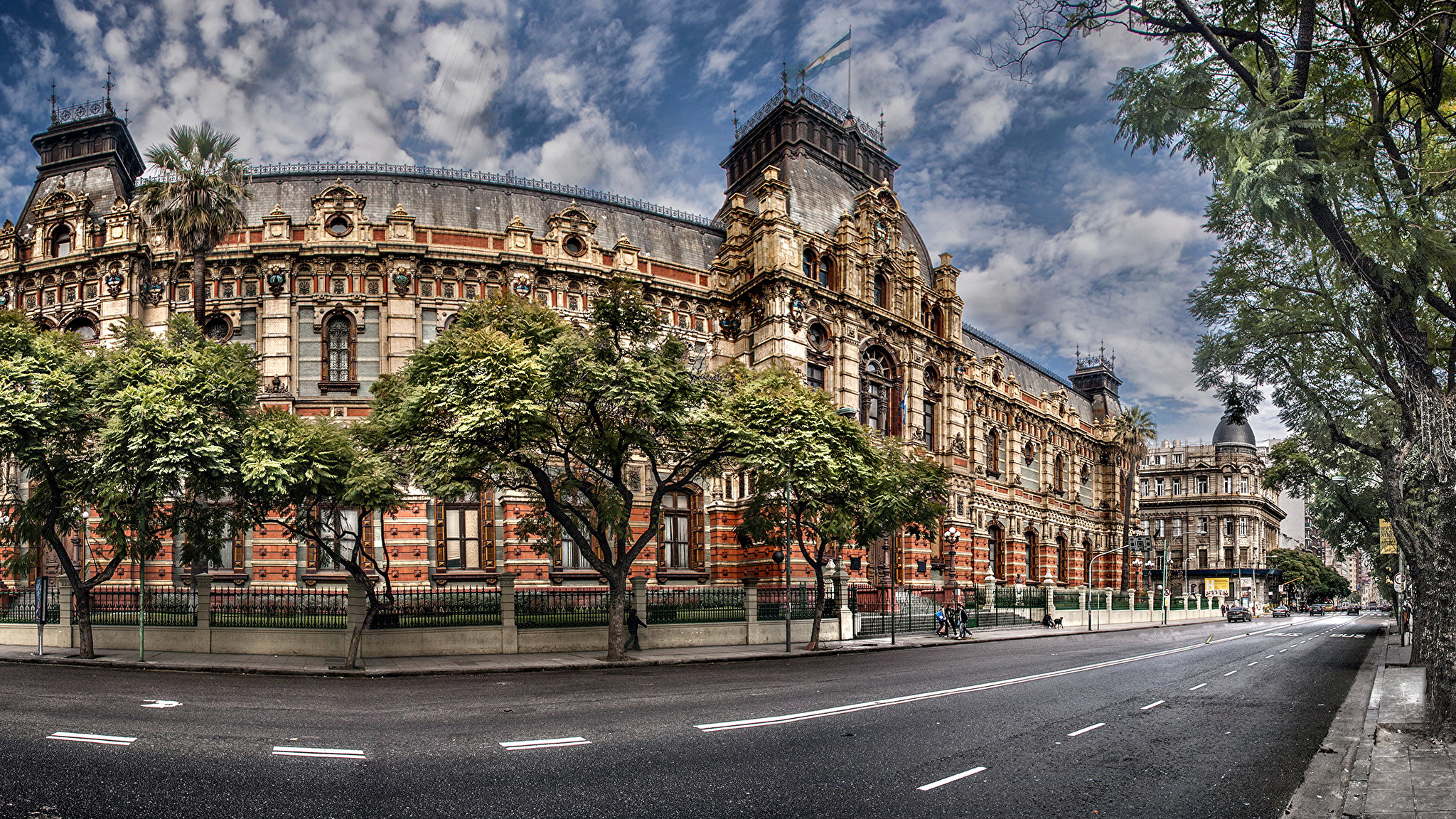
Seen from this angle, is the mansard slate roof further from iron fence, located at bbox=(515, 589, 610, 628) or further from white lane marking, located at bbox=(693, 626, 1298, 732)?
white lane marking, located at bbox=(693, 626, 1298, 732)

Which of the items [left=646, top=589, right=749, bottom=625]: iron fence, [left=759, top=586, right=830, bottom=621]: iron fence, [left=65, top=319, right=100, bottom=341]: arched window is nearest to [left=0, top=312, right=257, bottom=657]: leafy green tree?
[left=65, top=319, right=100, bottom=341]: arched window

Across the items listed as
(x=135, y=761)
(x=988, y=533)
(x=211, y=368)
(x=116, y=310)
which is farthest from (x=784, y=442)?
(x=988, y=533)

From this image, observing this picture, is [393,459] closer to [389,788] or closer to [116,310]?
[389,788]

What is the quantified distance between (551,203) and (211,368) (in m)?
20.9

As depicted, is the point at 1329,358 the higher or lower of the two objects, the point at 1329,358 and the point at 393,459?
the higher

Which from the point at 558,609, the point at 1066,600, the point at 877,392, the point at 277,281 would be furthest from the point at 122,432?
the point at 1066,600

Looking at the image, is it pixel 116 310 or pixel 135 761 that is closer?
pixel 135 761

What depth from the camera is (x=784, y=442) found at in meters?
26.4

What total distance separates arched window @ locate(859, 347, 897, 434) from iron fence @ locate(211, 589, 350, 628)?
2695 cm

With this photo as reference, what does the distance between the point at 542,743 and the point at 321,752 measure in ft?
9.38

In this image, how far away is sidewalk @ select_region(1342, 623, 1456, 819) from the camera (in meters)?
9.05

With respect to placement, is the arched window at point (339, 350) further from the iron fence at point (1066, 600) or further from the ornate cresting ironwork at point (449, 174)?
the iron fence at point (1066, 600)

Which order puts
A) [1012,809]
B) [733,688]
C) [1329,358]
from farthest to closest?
1. [1329,358]
2. [733,688]
3. [1012,809]

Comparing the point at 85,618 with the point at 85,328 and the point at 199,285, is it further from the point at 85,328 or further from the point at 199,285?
the point at 85,328
